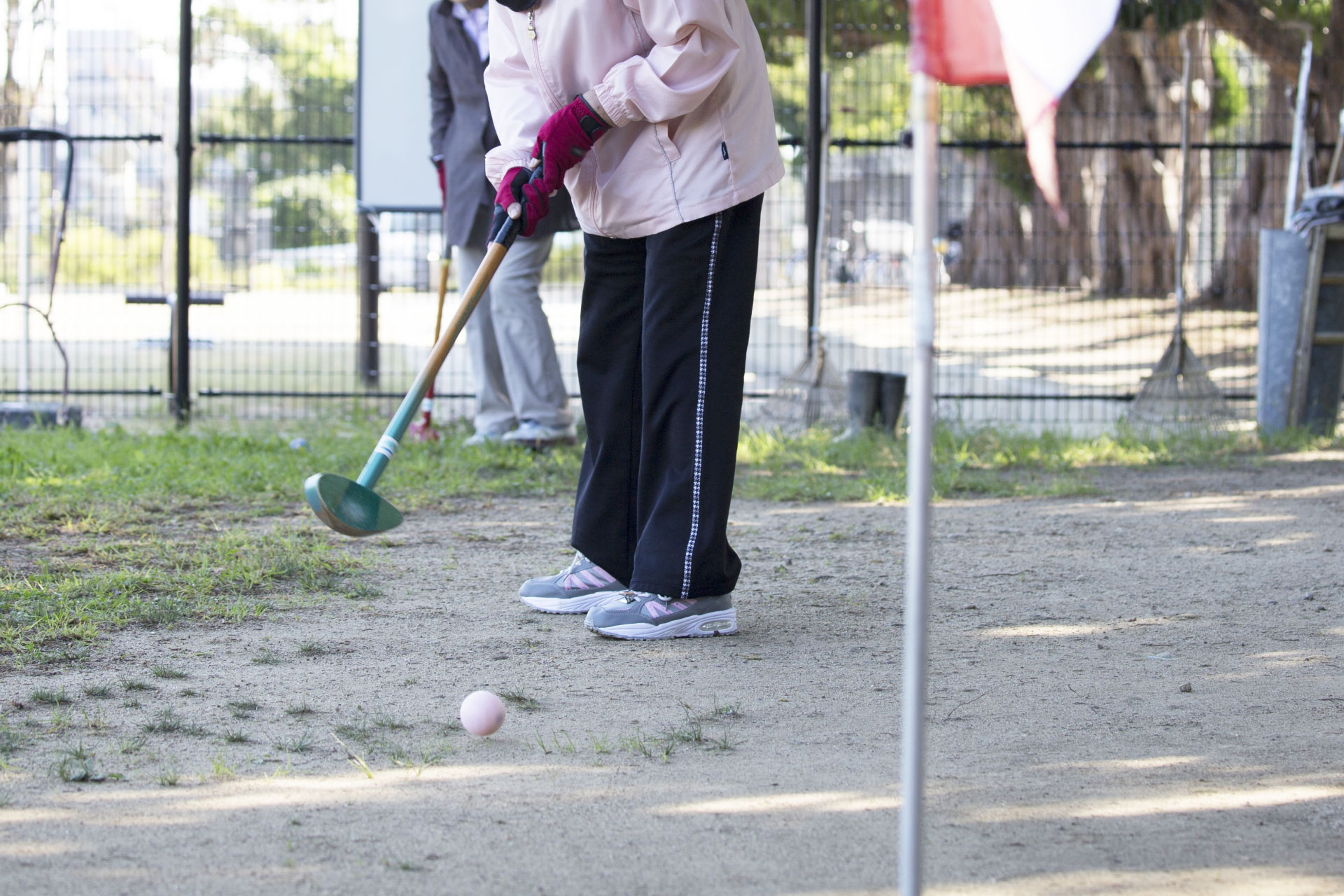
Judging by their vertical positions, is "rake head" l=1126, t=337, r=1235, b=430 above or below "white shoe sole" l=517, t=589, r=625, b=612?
above

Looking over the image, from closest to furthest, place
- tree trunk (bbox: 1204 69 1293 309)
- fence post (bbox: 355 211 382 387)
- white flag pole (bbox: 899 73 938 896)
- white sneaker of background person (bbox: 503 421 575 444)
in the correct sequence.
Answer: white flag pole (bbox: 899 73 938 896)
white sneaker of background person (bbox: 503 421 575 444)
fence post (bbox: 355 211 382 387)
tree trunk (bbox: 1204 69 1293 309)

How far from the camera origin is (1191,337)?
12.4 meters

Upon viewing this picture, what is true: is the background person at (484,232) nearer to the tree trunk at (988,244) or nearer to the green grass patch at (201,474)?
the green grass patch at (201,474)

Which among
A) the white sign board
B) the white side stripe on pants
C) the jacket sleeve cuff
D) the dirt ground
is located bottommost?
the dirt ground

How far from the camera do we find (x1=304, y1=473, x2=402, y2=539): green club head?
124 inches

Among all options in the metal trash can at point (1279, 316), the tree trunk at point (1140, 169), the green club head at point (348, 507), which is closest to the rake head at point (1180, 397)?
the metal trash can at point (1279, 316)

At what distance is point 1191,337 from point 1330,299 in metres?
5.90

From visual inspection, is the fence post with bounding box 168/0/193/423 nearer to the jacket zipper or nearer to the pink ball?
the jacket zipper

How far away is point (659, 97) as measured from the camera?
3.05 metres

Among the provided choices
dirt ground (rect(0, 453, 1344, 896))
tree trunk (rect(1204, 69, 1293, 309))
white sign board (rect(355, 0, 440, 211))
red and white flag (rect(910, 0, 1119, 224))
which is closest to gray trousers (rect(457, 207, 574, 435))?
white sign board (rect(355, 0, 440, 211))

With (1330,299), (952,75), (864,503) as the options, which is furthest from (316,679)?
(1330,299)

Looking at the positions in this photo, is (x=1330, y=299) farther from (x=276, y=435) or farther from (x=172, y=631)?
(x=172, y=631)

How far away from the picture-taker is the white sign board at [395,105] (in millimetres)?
7332

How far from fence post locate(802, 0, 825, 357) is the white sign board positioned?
212cm
